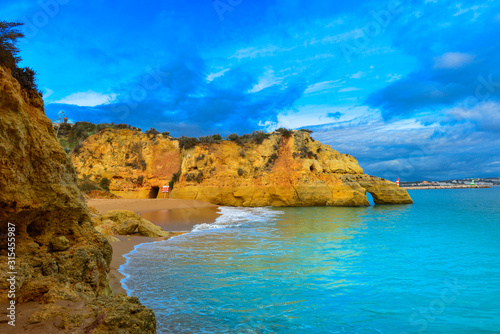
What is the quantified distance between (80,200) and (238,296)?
2.99 metres

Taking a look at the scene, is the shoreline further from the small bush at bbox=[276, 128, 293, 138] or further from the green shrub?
the small bush at bbox=[276, 128, 293, 138]

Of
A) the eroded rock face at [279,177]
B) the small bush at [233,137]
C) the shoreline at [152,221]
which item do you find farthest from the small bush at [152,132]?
the shoreline at [152,221]

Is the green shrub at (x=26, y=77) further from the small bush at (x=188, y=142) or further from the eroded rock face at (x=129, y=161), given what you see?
the small bush at (x=188, y=142)

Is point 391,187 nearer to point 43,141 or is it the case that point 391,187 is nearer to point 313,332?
point 313,332

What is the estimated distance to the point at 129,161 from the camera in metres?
33.0

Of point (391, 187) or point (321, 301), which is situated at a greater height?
point (391, 187)

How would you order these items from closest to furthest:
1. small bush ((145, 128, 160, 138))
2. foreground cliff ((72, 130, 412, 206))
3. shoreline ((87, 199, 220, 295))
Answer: shoreline ((87, 199, 220, 295)) < foreground cliff ((72, 130, 412, 206)) < small bush ((145, 128, 160, 138))

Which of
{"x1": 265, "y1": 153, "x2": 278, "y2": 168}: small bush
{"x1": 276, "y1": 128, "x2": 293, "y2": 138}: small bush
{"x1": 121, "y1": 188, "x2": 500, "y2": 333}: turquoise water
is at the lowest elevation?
{"x1": 121, "y1": 188, "x2": 500, "y2": 333}: turquoise water

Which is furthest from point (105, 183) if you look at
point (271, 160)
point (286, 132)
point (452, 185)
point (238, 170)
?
point (452, 185)

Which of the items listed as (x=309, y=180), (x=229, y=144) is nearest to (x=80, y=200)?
(x=309, y=180)

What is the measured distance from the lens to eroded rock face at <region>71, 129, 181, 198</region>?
104 feet

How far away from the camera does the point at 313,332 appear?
12.5ft

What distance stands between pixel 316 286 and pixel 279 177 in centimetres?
2530

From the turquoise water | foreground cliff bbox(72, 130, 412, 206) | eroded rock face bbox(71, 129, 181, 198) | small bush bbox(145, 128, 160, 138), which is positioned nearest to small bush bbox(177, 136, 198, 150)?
foreground cliff bbox(72, 130, 412, 206)
